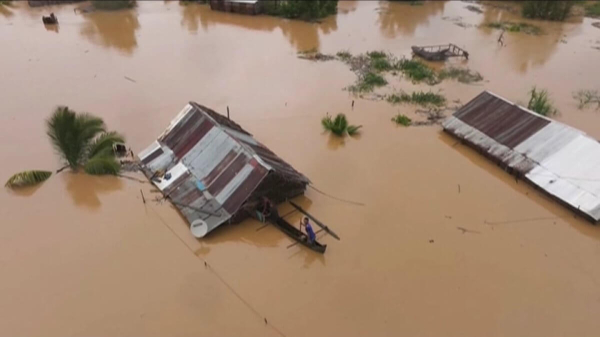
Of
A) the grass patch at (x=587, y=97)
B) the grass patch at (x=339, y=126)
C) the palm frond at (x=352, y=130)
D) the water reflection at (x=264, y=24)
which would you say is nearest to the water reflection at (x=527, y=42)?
the grass patch at (x=587, y=97)

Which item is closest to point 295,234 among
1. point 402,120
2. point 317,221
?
point 317,221

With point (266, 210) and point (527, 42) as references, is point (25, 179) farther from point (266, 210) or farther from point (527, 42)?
point (527, 42)

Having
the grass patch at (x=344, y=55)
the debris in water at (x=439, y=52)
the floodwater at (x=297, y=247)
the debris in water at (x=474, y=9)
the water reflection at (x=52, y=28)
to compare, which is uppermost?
the debris in water at (x=474, y=9)

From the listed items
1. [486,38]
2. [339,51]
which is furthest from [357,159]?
[486,38]

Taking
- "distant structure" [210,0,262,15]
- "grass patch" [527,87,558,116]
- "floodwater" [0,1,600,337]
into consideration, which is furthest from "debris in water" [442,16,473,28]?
"distant structure" [210,0,262,15]

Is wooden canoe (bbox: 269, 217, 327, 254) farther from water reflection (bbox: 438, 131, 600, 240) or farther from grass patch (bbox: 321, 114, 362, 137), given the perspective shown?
grass patch (bbox: 321, 114, 362, 137)

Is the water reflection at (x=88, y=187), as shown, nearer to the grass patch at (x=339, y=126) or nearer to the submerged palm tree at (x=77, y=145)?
the submerged palm tree at (x=77, y=145)

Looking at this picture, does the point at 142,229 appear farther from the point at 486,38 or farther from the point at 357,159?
the point at 486,38
